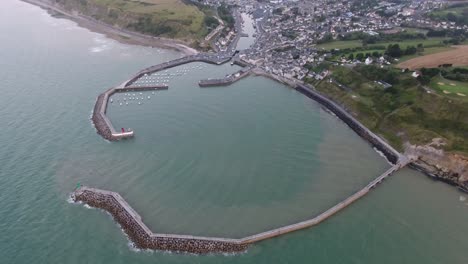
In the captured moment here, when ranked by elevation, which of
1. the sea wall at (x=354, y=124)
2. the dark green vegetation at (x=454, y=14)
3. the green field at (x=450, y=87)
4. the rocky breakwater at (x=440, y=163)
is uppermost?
the dark green vegetation at (x=454, y=14)

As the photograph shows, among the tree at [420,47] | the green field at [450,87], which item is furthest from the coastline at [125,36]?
the tree at [420,47]

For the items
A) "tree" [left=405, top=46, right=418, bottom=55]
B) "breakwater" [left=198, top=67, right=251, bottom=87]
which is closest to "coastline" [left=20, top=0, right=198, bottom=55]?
"breakwater" [left=198, top=67, right=251, bottom=87]

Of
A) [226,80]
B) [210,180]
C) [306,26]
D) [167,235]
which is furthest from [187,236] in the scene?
[306,26]

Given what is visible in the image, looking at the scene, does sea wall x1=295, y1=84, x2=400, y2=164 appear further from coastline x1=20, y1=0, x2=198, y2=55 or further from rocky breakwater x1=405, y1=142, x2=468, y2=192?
coastline x1=20, y1=0, x2=198, y2=55

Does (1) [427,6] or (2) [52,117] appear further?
(1) [427,6]

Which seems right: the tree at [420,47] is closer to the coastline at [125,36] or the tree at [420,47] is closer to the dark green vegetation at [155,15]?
the coastline at [125,36]

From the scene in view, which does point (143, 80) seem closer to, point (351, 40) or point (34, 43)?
point (34, 43)

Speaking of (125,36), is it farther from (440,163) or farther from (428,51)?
(440,163)

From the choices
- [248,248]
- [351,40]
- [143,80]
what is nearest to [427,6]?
[351,40]
